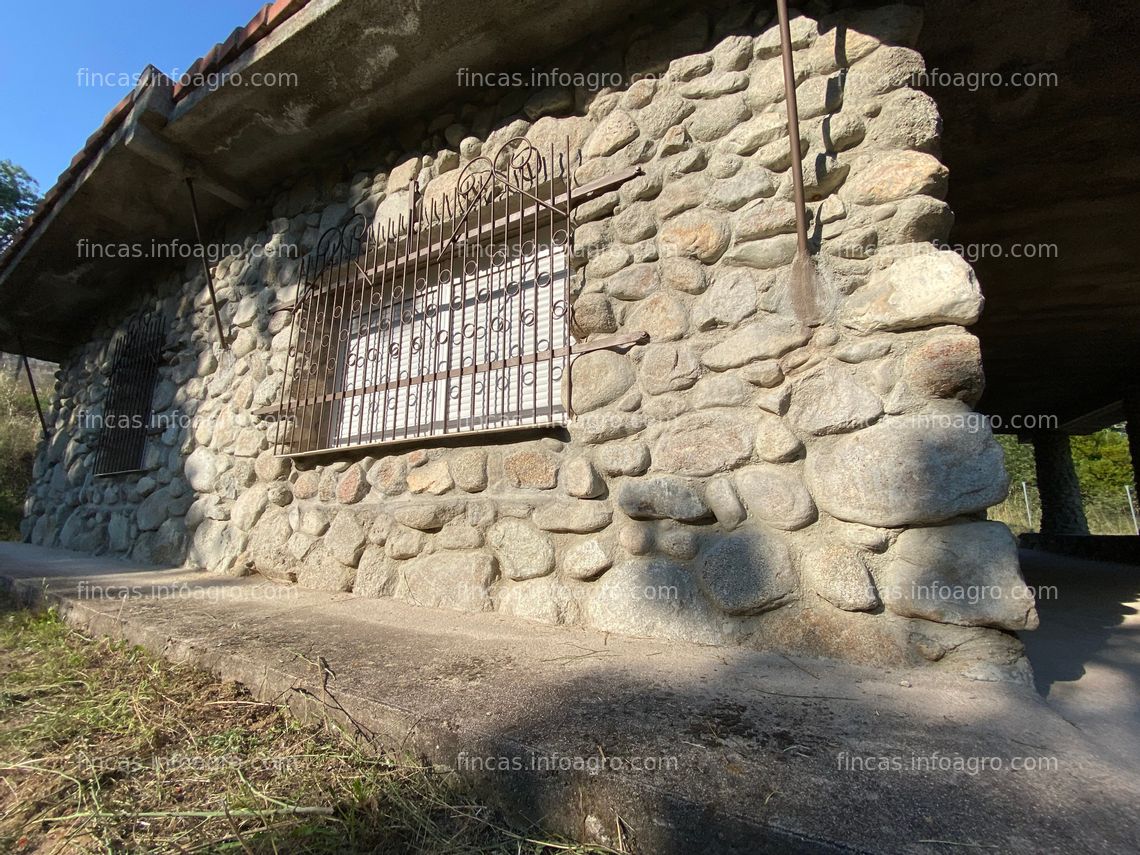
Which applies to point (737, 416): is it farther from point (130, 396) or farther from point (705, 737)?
point (130, 396)

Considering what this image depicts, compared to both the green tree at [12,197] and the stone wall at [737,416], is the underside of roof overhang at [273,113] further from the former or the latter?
the green tree at [12,197]

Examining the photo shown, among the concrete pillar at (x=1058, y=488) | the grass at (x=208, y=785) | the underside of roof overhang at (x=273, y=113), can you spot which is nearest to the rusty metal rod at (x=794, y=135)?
the underside of roof overhang at (x=273, y=113)

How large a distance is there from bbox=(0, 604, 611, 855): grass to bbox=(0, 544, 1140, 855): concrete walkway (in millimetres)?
60

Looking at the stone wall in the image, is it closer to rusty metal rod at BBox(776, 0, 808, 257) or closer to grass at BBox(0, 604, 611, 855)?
rusty metal rod at BBox(776, 0, 808, 257)

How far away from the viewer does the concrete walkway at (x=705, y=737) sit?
0.77 meters

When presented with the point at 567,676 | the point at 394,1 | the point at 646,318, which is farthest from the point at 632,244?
the point at 567,676

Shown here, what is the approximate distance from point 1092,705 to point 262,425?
3854 millimetres

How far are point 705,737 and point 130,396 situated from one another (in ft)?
17.5

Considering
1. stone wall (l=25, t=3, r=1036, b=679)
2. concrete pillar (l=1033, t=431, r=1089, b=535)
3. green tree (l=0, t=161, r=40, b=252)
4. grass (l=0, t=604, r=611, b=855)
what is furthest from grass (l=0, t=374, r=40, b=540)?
concrete pillar (l=1033, t=431, r=1089, b=535)

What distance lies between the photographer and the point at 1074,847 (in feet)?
2.35

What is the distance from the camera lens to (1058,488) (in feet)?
24.5

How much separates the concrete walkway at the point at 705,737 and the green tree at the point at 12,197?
46.2ft

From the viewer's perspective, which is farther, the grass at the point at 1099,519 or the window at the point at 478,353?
the grass at the point at 1099,519

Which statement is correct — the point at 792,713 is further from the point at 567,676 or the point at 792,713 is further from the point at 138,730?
the point at 138,730
